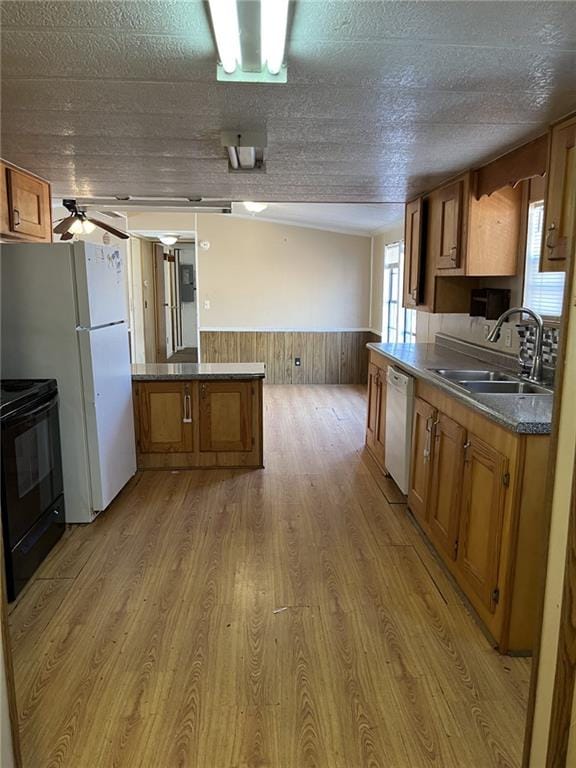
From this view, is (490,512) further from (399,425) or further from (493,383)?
(399,425)

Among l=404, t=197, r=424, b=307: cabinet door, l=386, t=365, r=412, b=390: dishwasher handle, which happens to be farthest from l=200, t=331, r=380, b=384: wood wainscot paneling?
l=386, t=365, r=412, b=390: dishwasher handle

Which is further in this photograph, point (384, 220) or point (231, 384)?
point (384, 220)

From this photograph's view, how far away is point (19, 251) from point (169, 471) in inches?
77.2

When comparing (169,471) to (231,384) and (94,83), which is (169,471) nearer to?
(231,384)

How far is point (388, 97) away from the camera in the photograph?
6.47 ft

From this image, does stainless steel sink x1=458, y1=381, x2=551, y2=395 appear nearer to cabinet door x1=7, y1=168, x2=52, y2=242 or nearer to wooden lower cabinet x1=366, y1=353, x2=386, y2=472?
wooden lower cabinet x1=366, y1=353, x2=386, y2=472

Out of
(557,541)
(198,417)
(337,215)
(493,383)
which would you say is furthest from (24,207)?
(337,215)

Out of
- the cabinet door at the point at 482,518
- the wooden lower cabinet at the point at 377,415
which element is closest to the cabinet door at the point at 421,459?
the cabinet door at the point at 482,518

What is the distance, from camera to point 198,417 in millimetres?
4090

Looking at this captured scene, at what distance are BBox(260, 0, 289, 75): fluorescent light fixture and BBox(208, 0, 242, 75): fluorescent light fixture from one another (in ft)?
0.23

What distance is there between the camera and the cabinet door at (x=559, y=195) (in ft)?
7.11

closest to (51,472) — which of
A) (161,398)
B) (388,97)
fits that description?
(161,398)

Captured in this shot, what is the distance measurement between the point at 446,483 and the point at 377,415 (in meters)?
1.63

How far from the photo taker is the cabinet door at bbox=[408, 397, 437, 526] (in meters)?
2.99
